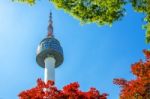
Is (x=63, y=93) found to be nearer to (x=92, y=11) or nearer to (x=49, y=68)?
(x=92, y=11)

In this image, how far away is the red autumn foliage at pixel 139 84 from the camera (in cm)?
2547

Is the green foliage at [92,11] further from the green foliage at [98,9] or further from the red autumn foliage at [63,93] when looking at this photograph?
the red autumn foliage at [63,93]

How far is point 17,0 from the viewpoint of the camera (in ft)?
61.0

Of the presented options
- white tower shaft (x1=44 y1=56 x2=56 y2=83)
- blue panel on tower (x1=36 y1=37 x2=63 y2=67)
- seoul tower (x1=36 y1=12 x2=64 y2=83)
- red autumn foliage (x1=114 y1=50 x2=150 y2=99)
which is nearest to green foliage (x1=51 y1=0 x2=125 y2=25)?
red autumn foliage (x1=114 y1=50 x2=150 y2=99)

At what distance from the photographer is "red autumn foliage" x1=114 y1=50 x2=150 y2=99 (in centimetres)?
2547

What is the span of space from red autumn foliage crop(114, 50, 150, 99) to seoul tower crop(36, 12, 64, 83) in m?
89.3

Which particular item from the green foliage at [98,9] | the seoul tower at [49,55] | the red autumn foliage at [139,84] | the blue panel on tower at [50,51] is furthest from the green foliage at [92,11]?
the blue panel on tower at [50,51]

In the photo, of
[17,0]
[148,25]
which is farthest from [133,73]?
[17,0]

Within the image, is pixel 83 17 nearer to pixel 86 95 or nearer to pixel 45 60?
pixel 86 95

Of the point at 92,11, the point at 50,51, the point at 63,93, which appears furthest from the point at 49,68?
the point at 92,11

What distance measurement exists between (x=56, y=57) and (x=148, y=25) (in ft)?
338

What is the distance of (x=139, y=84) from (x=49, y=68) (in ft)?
309

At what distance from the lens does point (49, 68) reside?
395 feet

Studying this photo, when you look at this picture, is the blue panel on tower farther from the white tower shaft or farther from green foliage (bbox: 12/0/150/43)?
green foliage (bbox: 12/0/150/43)
